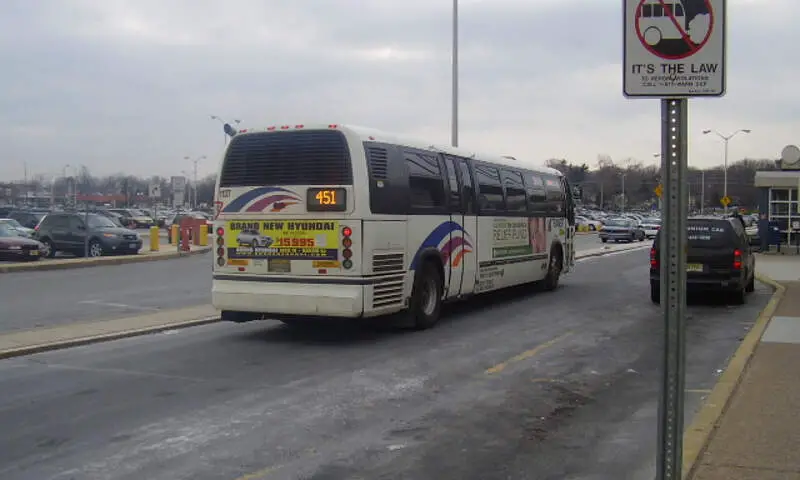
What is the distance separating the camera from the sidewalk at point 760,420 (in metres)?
5.21

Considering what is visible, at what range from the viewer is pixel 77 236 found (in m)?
29.1

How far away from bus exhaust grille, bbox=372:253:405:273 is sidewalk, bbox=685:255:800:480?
15.2 ft

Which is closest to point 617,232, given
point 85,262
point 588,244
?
point 588,244

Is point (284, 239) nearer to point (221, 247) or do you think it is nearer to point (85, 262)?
point (221, 247)

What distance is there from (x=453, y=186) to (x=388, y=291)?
2908 mm

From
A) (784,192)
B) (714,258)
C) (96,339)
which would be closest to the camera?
(96,339)

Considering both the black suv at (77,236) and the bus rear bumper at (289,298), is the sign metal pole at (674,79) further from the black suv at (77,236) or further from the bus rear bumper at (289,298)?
the black suv at (77,236)

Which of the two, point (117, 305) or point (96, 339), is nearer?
point (96, 339)

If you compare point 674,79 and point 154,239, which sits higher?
point 674,79

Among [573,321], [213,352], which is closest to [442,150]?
[573,321]

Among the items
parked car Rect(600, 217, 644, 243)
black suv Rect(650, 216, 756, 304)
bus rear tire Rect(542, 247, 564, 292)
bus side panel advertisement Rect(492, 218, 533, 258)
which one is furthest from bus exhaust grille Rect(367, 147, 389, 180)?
parked car Rect(600, 217, 644, 243)

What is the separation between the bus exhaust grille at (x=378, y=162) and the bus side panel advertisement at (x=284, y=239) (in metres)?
0.92

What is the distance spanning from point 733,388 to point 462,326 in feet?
18.5

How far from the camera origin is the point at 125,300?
16.1 metres
